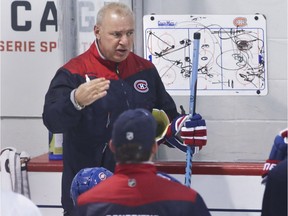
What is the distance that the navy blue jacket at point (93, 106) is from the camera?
11.5 feet

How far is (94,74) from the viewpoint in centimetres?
361

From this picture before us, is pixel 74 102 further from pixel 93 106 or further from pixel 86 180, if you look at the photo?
pixel 86 180

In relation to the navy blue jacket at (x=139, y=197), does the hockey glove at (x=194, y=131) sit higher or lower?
higher

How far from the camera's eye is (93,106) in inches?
138

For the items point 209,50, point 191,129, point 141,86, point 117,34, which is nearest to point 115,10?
point 117,34

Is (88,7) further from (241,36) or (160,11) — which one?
(241,36)

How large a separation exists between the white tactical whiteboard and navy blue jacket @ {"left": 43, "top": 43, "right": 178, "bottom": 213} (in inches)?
27.7

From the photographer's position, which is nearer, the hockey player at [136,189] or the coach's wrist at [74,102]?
the hockey player at [136,189]

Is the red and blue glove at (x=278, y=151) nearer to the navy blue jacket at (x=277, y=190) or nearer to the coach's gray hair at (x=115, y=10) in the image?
the navy blue jacket at (x=277, y=190)

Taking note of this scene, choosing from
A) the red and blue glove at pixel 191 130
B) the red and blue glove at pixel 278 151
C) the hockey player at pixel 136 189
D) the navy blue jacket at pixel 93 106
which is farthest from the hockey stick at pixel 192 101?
the hockey player at pixel 136 189

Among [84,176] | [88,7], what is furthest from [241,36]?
[84,176]

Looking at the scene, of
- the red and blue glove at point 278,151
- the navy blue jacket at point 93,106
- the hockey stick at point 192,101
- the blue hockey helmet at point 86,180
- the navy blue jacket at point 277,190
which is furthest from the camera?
the hockey stick at point 192,101

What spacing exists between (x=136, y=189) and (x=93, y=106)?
1.22 metres

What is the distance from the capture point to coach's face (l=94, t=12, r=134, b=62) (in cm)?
352
